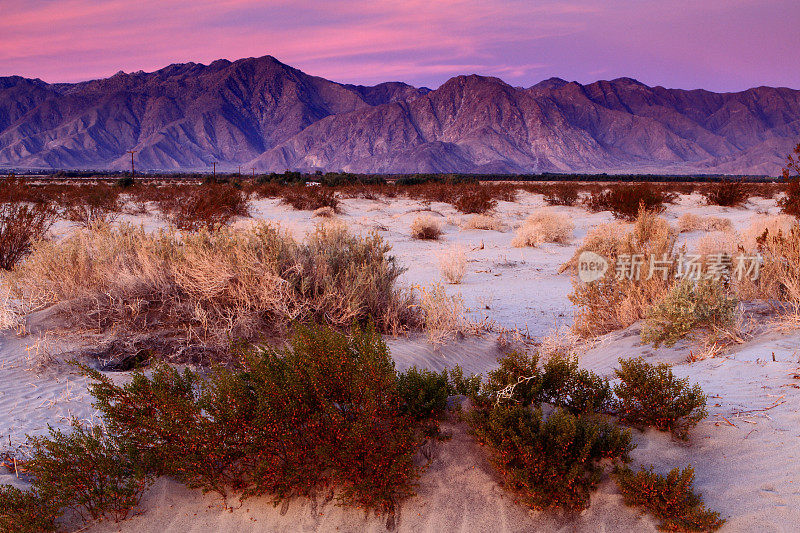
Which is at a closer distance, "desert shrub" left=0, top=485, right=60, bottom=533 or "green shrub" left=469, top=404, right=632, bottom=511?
"desert shrub" left=0, top=485, right=60, bottom=533

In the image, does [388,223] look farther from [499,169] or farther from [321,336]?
[499,169]

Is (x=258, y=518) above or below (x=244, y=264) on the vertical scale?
below

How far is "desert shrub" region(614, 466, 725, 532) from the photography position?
8.40 ft

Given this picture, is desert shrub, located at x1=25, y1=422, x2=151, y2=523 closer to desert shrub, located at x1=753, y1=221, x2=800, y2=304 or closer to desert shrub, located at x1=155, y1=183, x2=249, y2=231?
desert shrub, located at x1=753, y1=221, x2=800, y2=304

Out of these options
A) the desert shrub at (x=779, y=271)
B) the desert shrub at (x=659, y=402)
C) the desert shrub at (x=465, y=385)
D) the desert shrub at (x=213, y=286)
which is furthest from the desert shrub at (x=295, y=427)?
the desert shrub at (x=779, y=271)

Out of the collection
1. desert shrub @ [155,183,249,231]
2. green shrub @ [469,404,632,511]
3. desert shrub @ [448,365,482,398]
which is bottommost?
green shrub @ [469,404,632,511]

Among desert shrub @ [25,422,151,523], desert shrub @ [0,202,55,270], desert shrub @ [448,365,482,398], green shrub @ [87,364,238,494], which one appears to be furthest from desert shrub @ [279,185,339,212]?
desert shrub @ [25,422,151,523]

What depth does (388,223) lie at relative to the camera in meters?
19.8

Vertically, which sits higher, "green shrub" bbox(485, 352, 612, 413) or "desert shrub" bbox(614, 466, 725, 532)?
"green shrub" bbox(485, 352, 612, 413)

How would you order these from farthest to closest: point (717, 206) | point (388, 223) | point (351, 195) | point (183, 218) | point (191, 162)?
point (191, 162)
point (351, 195)
point (717, 206)
point (388, 223)
point (183, 218)

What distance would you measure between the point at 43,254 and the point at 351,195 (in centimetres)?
2514

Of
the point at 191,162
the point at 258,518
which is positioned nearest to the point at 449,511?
the point at 258,518

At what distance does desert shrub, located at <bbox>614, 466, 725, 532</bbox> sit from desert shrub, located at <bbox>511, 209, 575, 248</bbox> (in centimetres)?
1189

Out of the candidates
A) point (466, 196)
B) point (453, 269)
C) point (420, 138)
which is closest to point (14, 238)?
point (453, 269)
